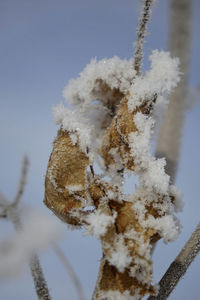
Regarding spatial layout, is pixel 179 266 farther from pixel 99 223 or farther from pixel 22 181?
pixel 22 181

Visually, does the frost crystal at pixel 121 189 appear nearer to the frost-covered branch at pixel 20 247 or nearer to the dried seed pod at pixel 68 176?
the dried seed pod at pixel 68 176

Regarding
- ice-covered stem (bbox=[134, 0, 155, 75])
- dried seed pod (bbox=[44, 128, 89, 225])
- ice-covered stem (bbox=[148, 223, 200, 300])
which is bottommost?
ice-covered stem (bbox=[148, 223, 200, 300])

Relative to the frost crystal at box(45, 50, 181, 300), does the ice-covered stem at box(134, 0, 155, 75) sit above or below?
above

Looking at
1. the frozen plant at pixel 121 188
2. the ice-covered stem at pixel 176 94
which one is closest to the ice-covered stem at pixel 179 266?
the frozen plant at pixel 121 188

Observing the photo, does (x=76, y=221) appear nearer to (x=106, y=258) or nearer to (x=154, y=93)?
(x=106, y=258)

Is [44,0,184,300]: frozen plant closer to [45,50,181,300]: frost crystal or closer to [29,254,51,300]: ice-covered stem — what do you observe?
[45,50,181,300]: frost crystal

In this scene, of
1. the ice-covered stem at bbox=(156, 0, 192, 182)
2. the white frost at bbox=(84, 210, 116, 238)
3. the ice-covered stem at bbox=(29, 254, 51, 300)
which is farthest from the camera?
the ice-covered stem at bbox=(156, 0, 192, 182)

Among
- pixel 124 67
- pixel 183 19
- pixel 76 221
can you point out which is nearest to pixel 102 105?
pixel 124 67

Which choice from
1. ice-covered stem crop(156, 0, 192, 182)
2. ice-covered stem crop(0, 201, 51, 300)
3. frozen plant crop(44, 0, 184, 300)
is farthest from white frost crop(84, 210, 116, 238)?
ice-covered stem crop(156, 0, 192, 182)
